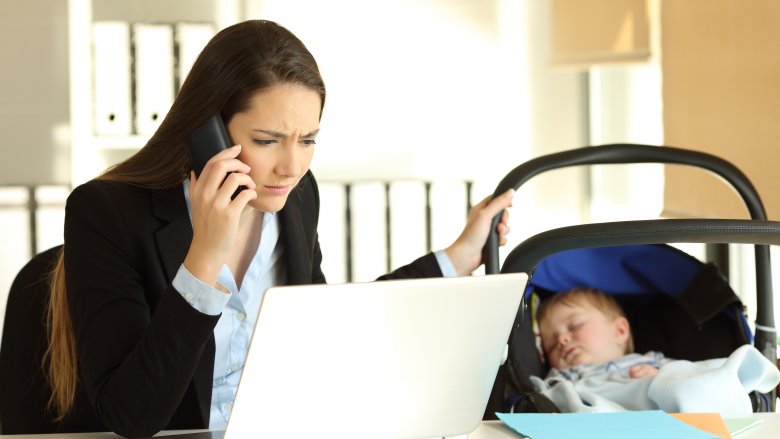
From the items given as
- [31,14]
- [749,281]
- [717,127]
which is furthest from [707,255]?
[31,14]

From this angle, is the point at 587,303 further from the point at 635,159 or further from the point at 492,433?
the point at 492,433

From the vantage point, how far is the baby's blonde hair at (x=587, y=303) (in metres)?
1.89

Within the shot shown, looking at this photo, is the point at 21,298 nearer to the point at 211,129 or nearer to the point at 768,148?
the point at 211,129

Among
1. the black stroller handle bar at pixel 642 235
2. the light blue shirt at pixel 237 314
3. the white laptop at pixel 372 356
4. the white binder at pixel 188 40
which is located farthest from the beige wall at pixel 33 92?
the white laptop at pixel 372 356

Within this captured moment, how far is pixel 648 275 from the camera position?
1.93m

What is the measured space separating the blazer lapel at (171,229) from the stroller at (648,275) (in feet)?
1.49

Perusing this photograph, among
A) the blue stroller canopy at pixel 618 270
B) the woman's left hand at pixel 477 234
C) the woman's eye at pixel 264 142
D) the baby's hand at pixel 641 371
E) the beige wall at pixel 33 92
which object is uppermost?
the beige wall at pixel 33 92

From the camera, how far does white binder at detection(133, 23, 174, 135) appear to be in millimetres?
3582

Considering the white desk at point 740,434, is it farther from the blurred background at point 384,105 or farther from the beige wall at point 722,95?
the blurred background at point 384,105

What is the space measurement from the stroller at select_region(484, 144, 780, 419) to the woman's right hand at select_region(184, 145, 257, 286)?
36cm

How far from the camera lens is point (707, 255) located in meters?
2.85

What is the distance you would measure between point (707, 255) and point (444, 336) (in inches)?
75.4

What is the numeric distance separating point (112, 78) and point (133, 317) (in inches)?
95.3

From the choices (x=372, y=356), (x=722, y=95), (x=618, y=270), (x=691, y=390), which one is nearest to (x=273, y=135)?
(x=372, y=356)
